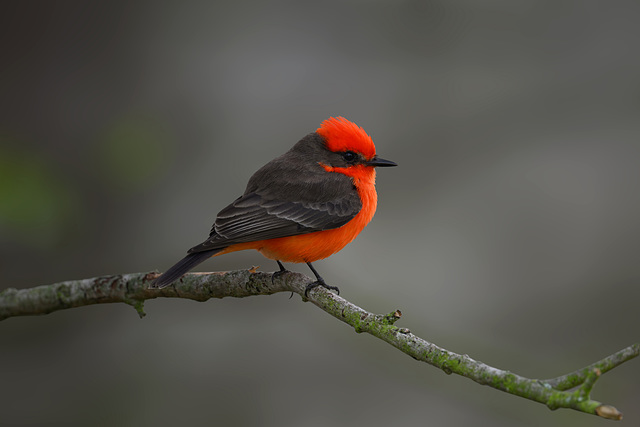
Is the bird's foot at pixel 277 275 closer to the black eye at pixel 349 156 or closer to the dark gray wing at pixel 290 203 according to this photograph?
the dark gray wing at pixel 290 203

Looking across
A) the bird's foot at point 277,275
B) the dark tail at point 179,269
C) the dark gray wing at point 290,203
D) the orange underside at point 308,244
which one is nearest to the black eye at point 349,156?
the dark gray wing at point 290,203

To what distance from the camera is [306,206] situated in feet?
13.4

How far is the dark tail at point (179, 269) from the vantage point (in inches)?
130

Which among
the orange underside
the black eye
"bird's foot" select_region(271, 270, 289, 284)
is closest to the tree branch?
"bird's foot" select_region(271, 270, 289, 284)

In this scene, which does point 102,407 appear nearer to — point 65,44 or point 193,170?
point 193,170

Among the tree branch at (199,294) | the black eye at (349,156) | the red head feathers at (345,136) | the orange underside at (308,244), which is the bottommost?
the tree branch at (199,294)

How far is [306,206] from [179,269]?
1.02m

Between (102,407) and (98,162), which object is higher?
(98,162)

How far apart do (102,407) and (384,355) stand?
218 cm

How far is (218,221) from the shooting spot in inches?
153

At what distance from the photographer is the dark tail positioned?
331 centimetres

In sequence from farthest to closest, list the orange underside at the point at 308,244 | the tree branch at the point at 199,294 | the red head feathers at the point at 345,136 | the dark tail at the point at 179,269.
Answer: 1. the red head feathers at the point at 345,136
2. the orange underside at the point at 308,244
3. the dark tail at the point at 179,269
4. the tree branch at the point at 199,294

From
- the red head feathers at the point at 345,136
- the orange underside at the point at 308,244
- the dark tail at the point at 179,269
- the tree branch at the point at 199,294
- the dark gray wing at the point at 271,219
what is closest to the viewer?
the tree branch at the point at 199,294

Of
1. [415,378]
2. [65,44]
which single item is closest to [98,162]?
[65,44]
